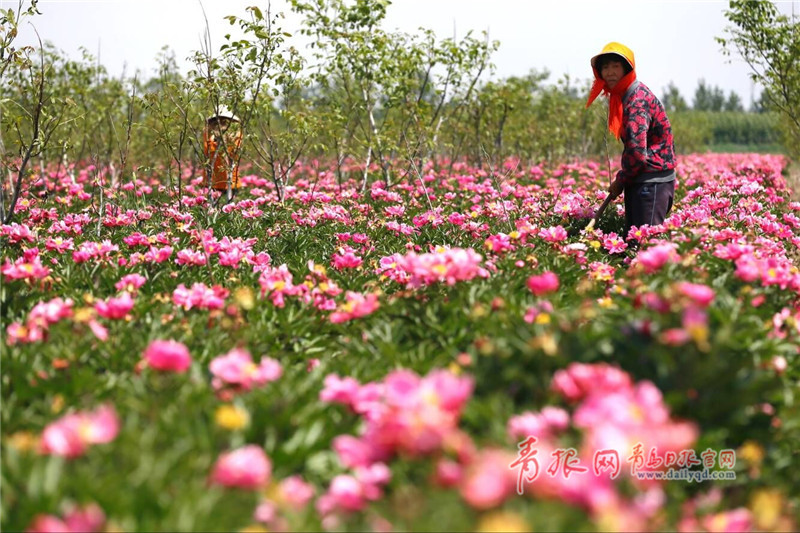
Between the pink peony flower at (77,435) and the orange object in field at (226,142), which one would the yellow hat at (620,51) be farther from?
the pink peony flower at (77,435)

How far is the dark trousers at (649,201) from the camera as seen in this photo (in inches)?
210

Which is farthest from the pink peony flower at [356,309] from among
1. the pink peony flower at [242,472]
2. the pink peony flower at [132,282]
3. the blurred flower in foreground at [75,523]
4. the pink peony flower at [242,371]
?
the blurred flower in foreground at [75,523]

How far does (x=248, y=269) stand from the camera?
4352mm

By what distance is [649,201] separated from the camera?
17.5 feet

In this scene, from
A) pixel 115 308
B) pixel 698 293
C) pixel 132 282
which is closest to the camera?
pixel 698 293

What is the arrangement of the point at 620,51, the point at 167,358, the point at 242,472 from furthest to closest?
the point at 620,51 < the point at 167,358 < the point at 242,472

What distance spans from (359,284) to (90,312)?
5.84 feet

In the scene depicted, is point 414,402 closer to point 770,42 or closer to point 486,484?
point 486,484

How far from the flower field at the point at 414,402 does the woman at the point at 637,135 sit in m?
1.66

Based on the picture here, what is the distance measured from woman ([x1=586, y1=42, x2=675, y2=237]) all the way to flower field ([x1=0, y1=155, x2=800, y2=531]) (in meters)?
1.66

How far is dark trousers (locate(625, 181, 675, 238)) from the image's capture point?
5332 millimetres

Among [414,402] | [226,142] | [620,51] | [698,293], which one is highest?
[620,51]

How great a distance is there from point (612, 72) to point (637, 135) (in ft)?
1.90

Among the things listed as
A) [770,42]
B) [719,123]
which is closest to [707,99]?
[719,123]
